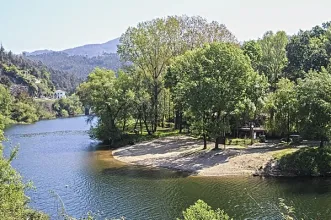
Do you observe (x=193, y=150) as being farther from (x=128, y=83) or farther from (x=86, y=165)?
(x=128, y=83)

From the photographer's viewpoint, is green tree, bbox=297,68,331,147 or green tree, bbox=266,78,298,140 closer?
green tree, bbox=297,68,331,147

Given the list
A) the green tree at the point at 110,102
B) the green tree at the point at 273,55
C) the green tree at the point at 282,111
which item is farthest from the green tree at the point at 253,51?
the green tree at the point at 110,102

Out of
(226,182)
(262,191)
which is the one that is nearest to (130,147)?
(226,182)

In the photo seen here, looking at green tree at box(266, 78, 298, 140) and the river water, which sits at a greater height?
green tree at box(266, 78, 298, 140)

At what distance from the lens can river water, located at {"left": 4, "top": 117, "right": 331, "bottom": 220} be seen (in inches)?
1193

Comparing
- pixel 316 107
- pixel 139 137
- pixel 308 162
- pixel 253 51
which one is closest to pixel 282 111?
pixel 316 107

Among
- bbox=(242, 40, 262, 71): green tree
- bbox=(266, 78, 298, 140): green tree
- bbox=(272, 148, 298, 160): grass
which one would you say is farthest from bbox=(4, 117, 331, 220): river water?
bbox=(242, 40, 262, 71): green tree

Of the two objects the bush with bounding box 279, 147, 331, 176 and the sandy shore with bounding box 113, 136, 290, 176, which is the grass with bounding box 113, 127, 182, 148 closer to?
the sandy shore with bounding box 113, 136, 290, 176

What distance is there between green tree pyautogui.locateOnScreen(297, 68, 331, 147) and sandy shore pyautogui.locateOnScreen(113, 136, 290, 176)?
562 cm

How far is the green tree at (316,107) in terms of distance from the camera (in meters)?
40.1

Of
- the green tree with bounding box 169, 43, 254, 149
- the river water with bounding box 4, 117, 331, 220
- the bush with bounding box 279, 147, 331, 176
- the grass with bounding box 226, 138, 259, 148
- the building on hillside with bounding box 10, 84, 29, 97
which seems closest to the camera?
the river water with bounding box 4, 117, 331, 220

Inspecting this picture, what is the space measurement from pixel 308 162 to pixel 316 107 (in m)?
5.83

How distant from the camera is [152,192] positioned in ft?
118

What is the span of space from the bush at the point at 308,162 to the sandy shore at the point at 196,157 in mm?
2266
